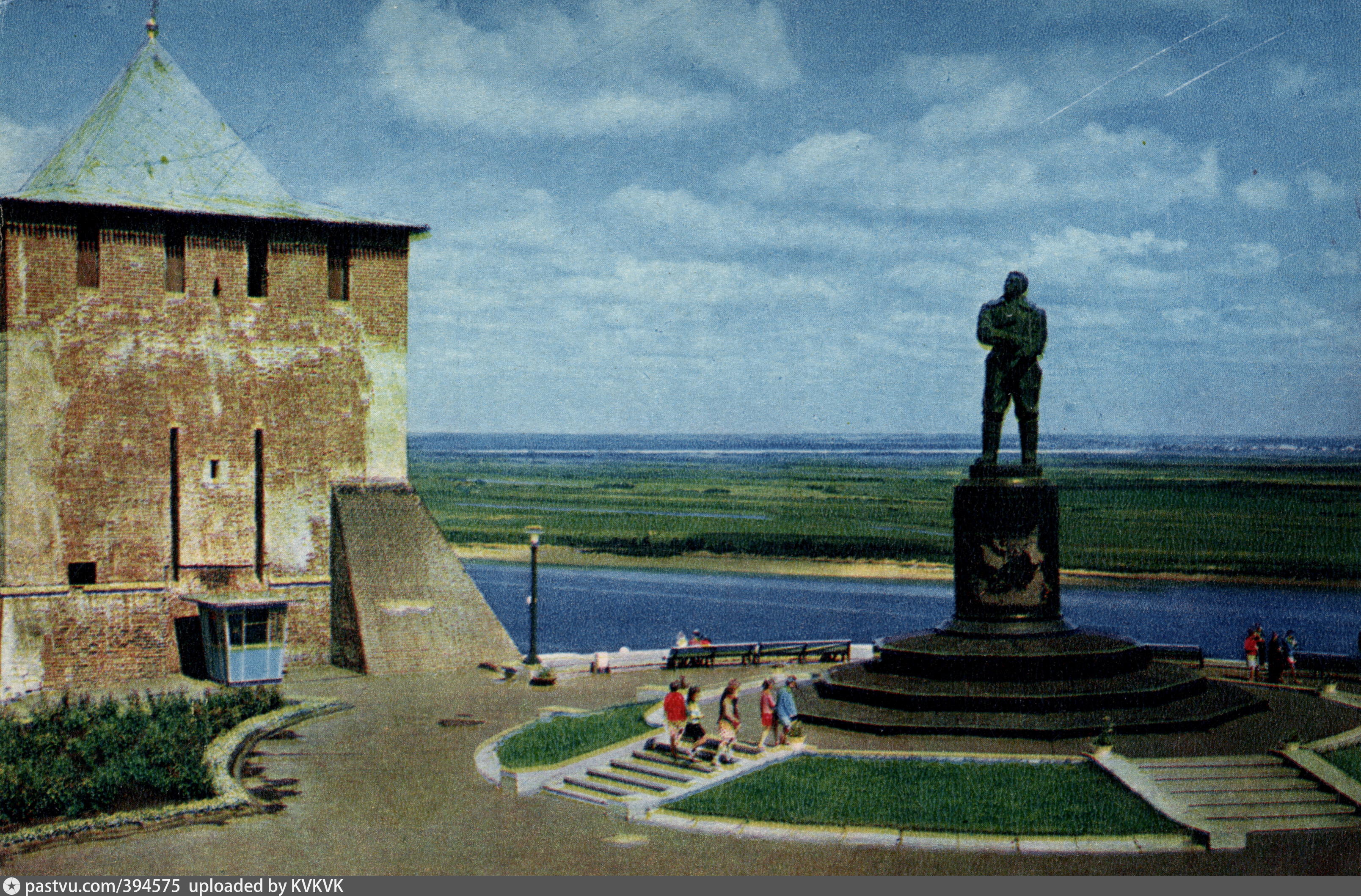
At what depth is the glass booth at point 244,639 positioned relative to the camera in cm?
2866

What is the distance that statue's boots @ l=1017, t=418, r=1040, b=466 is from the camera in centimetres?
2225

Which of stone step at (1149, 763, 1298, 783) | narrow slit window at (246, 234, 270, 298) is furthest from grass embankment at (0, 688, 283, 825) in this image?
stone step at (1149, 763, 1298, 783)

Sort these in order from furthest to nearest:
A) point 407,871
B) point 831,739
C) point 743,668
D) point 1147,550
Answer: point 1147,550 < point 743,668 < point 831,739 < point 407,871

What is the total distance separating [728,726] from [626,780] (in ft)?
5.30

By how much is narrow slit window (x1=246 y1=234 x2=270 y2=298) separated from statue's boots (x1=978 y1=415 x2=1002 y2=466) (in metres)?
17.7

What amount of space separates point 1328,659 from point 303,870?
21.6 metres

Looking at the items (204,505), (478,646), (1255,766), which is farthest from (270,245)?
(1255,766)

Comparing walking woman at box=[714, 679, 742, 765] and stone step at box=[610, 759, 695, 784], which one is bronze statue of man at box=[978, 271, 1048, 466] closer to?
walking woman at box=[714, 679, 742, 765]

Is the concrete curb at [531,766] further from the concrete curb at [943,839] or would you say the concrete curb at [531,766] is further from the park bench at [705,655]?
the park bench at [705,655]

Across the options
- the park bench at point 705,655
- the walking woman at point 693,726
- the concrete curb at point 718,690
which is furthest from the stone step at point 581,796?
the park bench at point 705,655

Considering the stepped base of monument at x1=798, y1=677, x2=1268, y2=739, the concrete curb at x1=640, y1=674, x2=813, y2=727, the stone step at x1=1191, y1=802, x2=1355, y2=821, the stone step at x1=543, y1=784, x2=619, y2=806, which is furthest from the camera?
the concrete curb at x1=640, y1=674, x2=813, y2=727

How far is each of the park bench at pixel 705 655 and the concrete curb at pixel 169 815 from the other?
10728mm

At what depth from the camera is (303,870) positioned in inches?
599

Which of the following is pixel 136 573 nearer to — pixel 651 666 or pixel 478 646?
pixel 478 646
